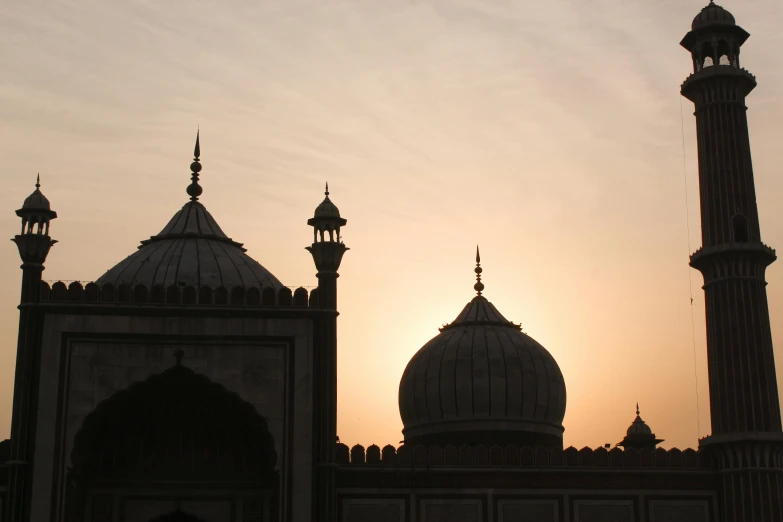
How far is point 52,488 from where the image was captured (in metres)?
19.3

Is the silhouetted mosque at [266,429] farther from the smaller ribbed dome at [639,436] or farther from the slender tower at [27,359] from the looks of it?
the smaller ribbed dome at [639,436]

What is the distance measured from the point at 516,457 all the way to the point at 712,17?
34.7 ft

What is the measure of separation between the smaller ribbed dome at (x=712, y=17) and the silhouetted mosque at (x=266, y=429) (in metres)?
4.83

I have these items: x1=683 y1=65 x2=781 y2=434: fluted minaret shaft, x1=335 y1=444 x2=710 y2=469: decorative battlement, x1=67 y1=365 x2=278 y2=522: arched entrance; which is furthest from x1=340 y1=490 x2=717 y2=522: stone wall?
x1=67 y1=365 x2=278 y2=522: arched entrance

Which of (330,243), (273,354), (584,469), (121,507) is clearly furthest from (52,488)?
(584,469)

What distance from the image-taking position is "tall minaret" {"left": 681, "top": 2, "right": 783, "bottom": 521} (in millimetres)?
21156

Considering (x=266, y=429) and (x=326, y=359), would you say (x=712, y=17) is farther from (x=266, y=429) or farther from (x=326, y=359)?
(x=266, y=429)

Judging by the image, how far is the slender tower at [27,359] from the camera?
1920cm

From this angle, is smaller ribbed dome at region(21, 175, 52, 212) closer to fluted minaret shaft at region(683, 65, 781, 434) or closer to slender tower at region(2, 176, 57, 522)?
slender tower at region(2, 176, 57, 522)

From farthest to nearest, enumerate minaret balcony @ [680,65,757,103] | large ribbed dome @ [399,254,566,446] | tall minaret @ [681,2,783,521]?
1. large ribbed dome @ [399,254,566,446]
2. minaret balcony @ [680,65,757,103]
3. tall minaret @ [681,2,783,521]

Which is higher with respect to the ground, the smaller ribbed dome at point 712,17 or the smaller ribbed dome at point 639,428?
the smaller ribbed dome at point 712,17

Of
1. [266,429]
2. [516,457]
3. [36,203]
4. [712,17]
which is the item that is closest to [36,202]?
[36,203]

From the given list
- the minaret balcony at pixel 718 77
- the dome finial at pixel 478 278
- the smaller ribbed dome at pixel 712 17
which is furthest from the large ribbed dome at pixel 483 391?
the smaller ribbed dome at pixel 712 17

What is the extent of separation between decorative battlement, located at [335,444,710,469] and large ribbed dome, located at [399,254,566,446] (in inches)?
136
